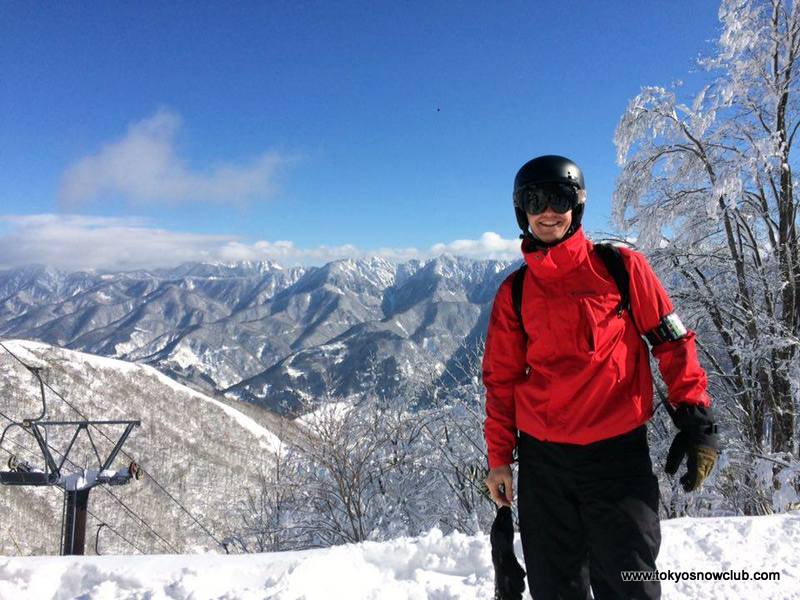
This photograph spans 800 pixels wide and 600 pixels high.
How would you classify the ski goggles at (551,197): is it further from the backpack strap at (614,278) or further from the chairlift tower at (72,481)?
the chairlift tower at (72,481)

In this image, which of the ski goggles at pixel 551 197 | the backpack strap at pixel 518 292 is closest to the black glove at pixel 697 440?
the backpack strap at pixel 518 292

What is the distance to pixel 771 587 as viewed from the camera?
10.9ft

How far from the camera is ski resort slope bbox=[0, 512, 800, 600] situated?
3479 mm

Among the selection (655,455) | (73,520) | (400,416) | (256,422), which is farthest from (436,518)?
(256,422)

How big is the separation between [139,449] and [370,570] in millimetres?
92648

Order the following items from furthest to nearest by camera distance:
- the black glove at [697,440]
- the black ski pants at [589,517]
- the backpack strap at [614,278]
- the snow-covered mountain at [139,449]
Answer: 1. the snow-covered mountain at [139,449]
2. the backpack strap at [614,278]
3. the black glove at [697,440]
4. the black ski pants at [589,517]

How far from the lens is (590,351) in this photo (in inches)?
93.7

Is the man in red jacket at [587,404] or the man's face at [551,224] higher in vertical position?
the man's face at [551,224]

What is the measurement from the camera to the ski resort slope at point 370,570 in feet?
11.4

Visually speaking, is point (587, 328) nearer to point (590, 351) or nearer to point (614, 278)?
point (590, 351)

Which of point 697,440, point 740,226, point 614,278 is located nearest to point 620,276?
point 614,278

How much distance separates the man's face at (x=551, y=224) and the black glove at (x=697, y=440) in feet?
3.57

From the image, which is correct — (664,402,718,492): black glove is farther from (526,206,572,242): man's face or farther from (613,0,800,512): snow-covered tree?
(613,0,800,512): snow-covered tree

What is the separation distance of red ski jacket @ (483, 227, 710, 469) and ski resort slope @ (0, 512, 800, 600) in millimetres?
1829
